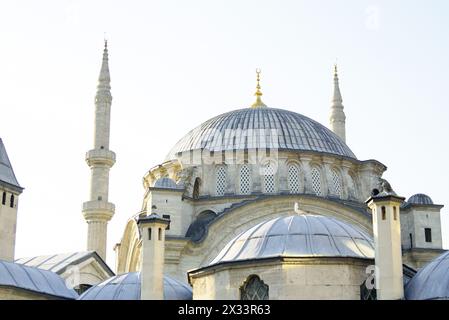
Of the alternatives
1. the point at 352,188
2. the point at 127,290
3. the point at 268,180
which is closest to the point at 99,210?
the point at 268,180

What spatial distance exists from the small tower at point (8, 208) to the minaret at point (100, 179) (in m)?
5.67

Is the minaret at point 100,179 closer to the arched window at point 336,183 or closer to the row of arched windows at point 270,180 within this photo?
the row of arched windows at point 270,180

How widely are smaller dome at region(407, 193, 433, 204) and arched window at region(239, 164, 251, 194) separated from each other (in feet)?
15.3

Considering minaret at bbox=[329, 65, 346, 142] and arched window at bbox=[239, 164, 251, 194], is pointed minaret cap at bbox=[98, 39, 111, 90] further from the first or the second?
minaret at bbox=[329, 65, 346, 142]

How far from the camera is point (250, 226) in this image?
2823 centimetres

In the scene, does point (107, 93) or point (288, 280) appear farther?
point (107, 93)

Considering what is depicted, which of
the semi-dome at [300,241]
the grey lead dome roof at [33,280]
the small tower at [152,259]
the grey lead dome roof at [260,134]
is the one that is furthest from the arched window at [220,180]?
the small tower at [152,259]

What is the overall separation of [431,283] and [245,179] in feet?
38.9

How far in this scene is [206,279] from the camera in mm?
20031

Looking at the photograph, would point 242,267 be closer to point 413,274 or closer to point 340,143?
point 413,274

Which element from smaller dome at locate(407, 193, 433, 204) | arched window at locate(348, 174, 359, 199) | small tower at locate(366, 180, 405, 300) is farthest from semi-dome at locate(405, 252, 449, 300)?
arched window at locate(348, 174, 359, 199)
